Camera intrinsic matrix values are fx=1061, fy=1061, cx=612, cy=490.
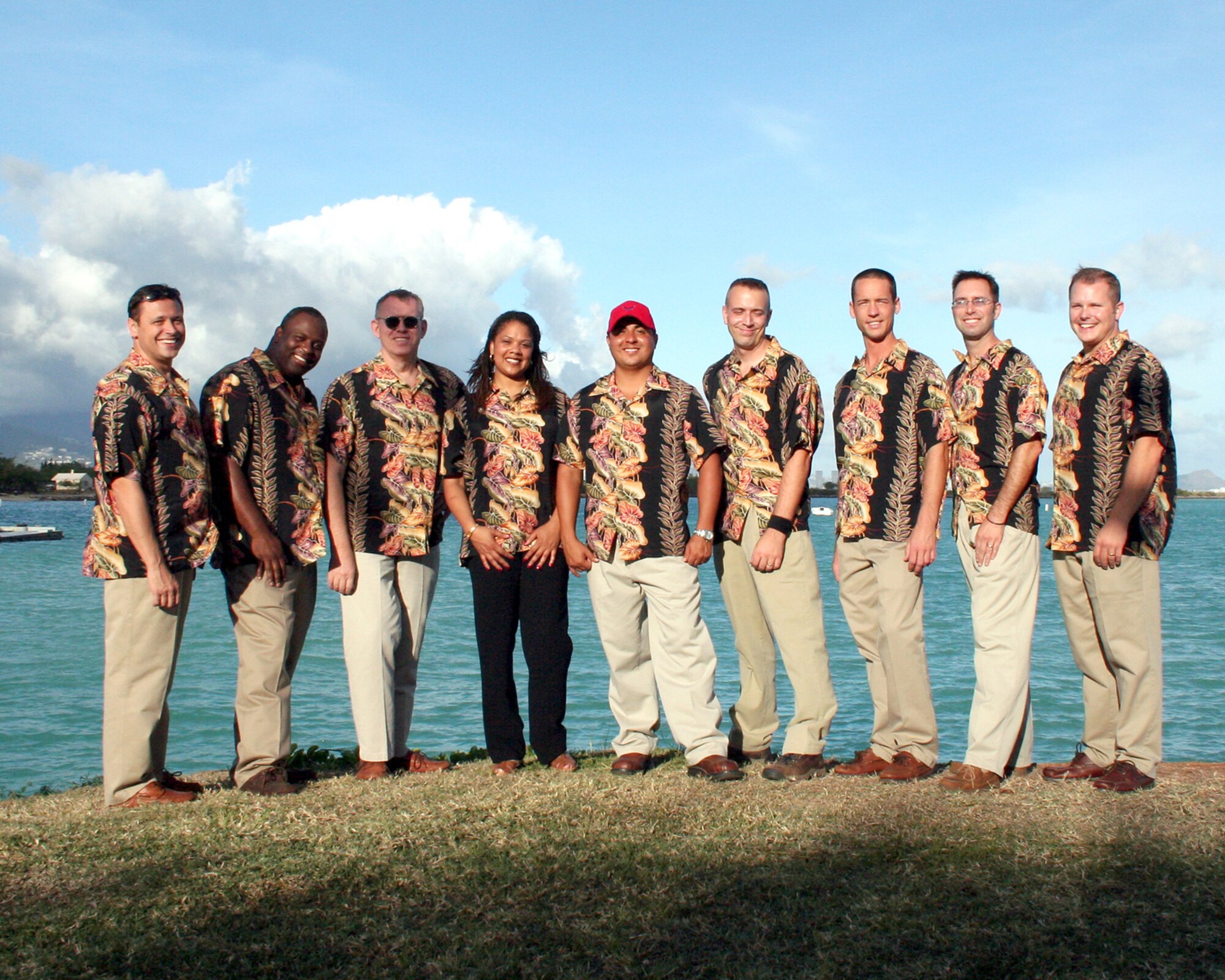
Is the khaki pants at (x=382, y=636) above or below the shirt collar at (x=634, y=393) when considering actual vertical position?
below

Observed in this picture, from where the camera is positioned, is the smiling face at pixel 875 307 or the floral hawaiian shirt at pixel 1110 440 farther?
the smiling face at pixel 875 307

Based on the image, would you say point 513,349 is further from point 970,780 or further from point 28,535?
point 28,535

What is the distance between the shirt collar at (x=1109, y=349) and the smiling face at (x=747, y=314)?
165 cm

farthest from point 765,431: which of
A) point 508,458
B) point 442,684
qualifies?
point 442,684

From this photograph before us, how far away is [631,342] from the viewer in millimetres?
5645

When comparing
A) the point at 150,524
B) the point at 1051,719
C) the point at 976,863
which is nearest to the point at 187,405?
the point at 150,524

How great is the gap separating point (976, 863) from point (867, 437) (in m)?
2.26

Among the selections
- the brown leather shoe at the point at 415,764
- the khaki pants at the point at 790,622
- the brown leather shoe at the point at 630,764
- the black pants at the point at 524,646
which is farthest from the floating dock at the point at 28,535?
the khaki pants at the point at 790,622

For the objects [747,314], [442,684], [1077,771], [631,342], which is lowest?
[442,684]

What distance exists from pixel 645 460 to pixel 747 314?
0.95 metres

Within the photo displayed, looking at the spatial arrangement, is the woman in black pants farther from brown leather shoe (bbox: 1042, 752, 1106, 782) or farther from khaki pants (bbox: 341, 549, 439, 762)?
brown leather shoe (bbox: 1042, 752, 1106, 782)

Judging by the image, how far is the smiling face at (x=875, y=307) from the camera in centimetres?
560

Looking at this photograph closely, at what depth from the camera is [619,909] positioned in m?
3.79

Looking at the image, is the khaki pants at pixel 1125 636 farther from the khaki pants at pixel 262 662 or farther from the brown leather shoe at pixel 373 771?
the khaki pants at pixel 262 662
